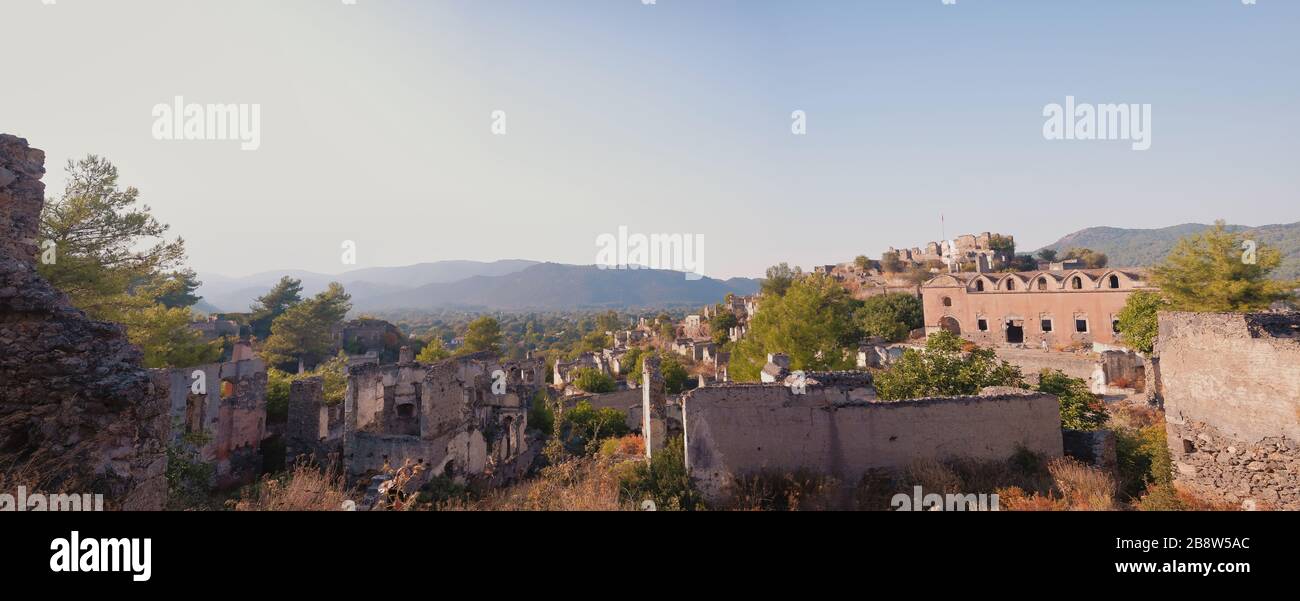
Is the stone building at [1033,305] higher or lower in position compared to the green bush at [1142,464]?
higher

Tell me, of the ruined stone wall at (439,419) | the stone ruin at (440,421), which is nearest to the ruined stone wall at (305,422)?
the stone ruin at (440,421)

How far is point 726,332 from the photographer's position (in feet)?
205

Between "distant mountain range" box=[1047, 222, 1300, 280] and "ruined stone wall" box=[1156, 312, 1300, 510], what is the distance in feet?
326

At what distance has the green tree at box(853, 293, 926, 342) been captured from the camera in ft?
142

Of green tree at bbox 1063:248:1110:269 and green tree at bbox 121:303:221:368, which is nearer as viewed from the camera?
green tree at bbox 121:303:221:368

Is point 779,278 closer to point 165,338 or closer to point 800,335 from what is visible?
point 800,335

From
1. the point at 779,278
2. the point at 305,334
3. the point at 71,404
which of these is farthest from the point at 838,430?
the point at 779,278

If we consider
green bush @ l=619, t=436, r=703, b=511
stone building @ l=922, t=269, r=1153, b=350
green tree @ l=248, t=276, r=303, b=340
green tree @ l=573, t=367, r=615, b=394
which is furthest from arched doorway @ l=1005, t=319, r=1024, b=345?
green tree @ l=248, t=276, r=303, b=340

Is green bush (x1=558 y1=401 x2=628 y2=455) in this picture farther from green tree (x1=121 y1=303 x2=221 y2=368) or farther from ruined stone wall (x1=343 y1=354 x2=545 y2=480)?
green tree (x1=121 y1=303 x2=221 y2=368)

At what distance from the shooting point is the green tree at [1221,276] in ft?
68.0

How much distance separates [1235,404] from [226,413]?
26.8m

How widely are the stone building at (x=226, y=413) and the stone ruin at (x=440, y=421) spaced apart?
1.91 m

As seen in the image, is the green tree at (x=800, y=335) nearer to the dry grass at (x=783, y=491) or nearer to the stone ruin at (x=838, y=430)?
the stone ruin at (x=838, y=430)
